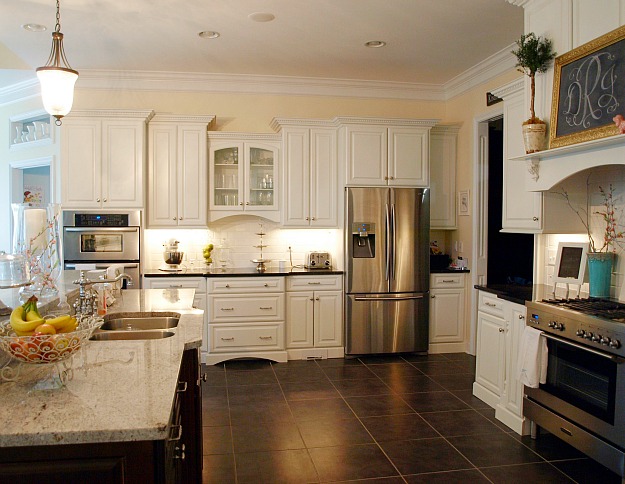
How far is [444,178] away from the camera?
612cm

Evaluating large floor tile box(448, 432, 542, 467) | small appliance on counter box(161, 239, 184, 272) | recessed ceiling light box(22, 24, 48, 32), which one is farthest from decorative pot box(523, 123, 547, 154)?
recessed ceiling light box(22, 24, 48, 32)

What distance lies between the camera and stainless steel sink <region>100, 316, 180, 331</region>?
302 centimetres

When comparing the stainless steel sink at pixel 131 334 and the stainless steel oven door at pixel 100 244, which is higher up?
the stainless steel oven door at pixel 100 244

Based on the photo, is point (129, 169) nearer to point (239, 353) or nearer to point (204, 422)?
point (239, 353)

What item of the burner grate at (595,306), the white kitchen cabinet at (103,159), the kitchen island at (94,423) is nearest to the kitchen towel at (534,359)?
the burner grate at (595,306)

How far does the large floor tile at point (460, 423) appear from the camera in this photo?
371 cm

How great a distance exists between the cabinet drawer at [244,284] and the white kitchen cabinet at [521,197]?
236cm

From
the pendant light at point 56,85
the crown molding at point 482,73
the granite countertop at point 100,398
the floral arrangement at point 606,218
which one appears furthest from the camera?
the crown molding at point 482,73

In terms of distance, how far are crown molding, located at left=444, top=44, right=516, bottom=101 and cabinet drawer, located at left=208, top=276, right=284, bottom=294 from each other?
2893 mm

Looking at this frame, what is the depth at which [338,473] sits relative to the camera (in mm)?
3090

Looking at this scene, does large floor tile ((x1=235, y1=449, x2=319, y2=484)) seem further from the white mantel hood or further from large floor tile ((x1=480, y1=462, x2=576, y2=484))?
the white mantel hood

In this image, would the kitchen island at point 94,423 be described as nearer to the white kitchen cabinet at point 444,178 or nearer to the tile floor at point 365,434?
the tile floor at point 365,434

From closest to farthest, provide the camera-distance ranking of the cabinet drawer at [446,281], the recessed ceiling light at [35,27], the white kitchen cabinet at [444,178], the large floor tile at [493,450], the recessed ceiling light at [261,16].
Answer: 1. the large floor tile at [493,450]
2. the recessed ceiling light at [261,16]
3. the recessed ceiling light at [35,27]
4. the cabinet drawer at [446,281]
5. the white kitchen cabinet at [444,178]

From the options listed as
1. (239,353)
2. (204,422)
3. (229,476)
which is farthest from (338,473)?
(239,353)
